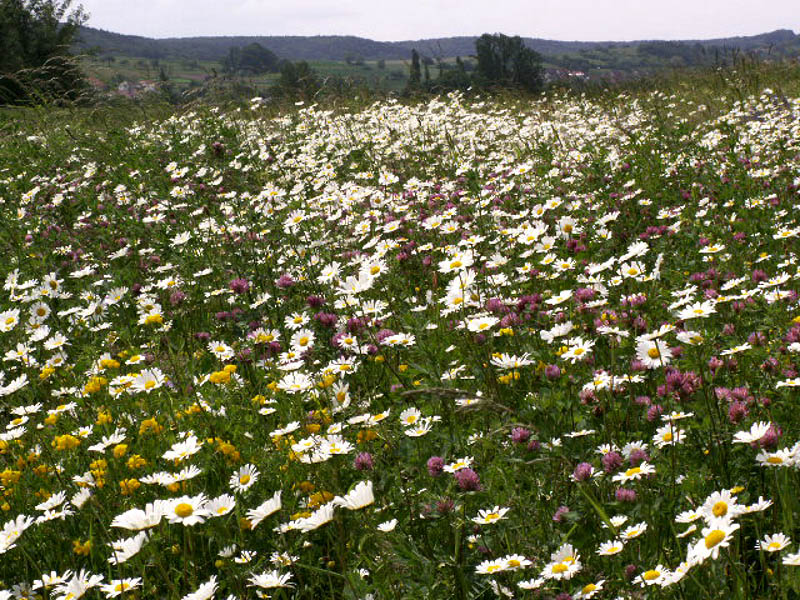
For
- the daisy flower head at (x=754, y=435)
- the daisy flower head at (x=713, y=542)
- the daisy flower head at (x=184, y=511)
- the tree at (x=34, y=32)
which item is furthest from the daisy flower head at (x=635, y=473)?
the tree at (x=34, y=32)

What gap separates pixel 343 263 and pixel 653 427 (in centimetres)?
314

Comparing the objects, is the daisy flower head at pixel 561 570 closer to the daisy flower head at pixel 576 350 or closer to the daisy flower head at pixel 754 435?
the daisy flower head at pixel 754 435

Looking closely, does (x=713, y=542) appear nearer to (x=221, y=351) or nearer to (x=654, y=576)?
(x=654, y=576)

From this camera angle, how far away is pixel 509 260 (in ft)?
15.5

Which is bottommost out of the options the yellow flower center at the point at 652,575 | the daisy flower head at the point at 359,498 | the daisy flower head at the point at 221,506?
the daisy flower head at the point at 221,506

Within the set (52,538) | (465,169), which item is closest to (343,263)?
(465,169)

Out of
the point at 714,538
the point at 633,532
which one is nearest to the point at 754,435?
the point at 633,532

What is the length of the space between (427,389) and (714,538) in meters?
0.74

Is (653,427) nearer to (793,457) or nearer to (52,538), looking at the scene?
(793,457)

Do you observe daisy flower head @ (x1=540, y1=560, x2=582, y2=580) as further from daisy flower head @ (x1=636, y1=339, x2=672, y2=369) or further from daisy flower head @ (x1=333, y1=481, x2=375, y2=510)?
daisy flower head @ (x1=636, y1=339, x2=672, y2=369)

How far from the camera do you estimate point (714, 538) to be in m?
1.58

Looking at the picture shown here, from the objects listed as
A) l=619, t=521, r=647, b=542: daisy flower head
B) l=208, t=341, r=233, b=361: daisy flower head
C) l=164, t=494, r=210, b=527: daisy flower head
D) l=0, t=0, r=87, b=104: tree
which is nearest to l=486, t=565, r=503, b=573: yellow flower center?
l=619, t=521, r=647, b=542: daisy flower head

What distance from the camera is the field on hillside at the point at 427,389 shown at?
7.16 ft

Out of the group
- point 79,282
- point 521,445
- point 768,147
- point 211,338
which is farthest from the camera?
point 768,147
